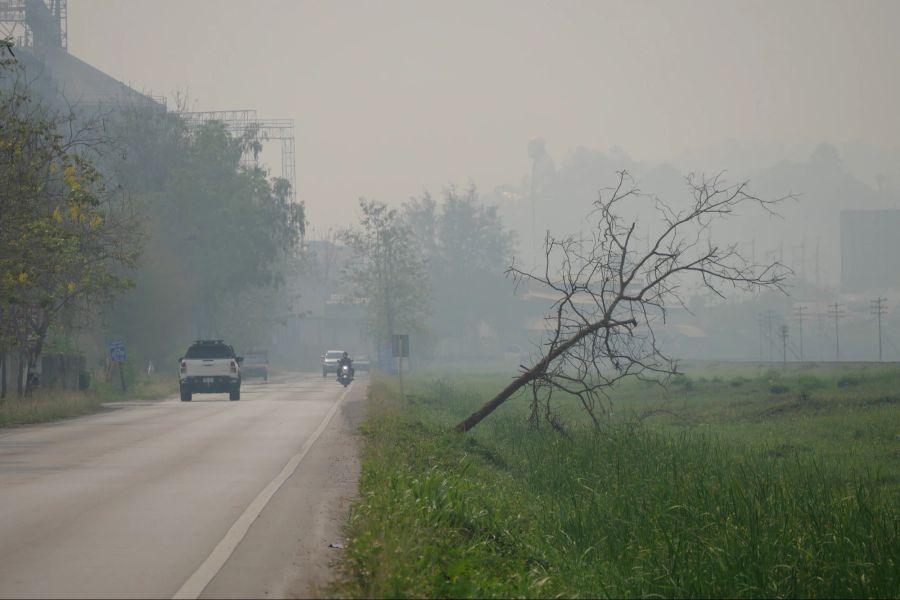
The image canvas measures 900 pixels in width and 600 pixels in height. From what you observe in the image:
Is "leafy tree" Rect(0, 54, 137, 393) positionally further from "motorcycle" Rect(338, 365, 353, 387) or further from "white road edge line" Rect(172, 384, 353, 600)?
"motorcycle" Rect(338, 365, 353, 387)

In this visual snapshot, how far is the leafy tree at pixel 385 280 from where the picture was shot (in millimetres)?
106188

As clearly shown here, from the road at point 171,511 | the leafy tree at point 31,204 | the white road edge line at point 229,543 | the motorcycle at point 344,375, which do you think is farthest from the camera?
the motorcycle at point 344,375

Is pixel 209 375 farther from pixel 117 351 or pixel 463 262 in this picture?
pixel 463 262

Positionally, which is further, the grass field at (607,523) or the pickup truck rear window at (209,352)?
the pickup truck rear window at (209,352)

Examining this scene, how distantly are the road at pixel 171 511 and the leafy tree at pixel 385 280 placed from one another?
250 ft

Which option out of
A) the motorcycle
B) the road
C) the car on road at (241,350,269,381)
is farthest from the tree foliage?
the road

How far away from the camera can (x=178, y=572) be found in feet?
33.9

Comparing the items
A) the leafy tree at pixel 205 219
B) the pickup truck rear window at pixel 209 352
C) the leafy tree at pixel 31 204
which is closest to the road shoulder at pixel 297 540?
the leafy tree at pixel 31 204

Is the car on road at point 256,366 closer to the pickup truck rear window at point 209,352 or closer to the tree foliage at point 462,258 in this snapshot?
the pickup truck rear window at point 209,352

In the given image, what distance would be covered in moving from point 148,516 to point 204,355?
37121 mm

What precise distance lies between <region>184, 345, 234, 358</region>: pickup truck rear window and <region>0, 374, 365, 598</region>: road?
20.2 meters

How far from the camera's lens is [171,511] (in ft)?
47.2

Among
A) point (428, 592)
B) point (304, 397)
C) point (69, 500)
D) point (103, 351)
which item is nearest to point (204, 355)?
point (304, 397)

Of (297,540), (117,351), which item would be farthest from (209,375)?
(297,540)
